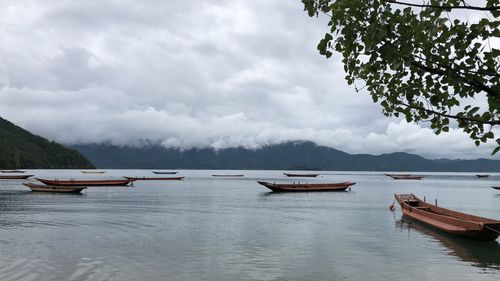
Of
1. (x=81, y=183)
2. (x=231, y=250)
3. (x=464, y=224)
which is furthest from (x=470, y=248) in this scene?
(x=81, y=183)

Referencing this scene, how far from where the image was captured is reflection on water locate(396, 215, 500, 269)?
27612 millimetres

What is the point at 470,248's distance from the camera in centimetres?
3142

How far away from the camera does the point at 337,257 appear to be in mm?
27406

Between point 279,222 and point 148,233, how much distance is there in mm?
14978

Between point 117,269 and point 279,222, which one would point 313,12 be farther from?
point 279,222

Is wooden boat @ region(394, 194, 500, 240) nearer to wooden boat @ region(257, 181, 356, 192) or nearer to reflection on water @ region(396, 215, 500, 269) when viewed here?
reflection on water @ region(396, 215, 500, 269)

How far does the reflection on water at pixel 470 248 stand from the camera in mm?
27612

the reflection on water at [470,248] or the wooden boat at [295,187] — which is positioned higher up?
the wooden boat at [295,187]

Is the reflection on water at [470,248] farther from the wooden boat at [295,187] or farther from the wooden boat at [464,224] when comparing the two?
the wooden boat at [295,187]

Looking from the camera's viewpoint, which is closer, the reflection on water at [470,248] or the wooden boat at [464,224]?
the reflection on water at [470,248]

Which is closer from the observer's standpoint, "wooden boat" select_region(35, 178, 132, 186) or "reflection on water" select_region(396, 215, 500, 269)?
"reflection on water" select_region(396, 215, 500, 269)

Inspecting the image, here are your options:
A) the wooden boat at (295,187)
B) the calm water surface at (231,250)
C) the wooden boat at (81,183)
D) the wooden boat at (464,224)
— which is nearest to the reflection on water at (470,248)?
the calm water surface at (231,250)

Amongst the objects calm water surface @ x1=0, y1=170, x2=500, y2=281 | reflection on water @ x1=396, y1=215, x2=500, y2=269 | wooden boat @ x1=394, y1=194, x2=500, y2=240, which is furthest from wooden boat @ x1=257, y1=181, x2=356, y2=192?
reflection on water @ x1=396, y1=215, x2=500, y2=269

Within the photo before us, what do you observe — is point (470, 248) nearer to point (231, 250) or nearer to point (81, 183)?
point (231, 250)
